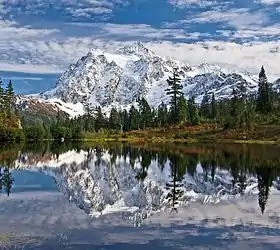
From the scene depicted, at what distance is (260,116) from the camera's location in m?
146

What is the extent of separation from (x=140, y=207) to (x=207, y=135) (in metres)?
106

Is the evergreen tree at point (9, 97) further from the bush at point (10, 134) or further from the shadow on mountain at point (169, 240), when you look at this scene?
the shadow on mountain at point (169, 240)

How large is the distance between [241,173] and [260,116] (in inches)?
3940

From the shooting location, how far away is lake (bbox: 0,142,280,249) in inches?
821

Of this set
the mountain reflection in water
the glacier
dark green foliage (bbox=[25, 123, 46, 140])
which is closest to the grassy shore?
dark green foliage (bbox=[25, 123, 46, 140])

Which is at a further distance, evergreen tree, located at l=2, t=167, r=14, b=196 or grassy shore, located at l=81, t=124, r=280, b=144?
grassy shore, located at l=81, t=124, r=280, b=144

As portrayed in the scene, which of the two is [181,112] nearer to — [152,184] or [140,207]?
[152,184]

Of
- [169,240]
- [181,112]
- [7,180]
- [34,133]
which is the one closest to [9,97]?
[34,133]

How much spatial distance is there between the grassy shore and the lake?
71.9 m

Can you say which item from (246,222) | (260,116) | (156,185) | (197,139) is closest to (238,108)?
(260,116)

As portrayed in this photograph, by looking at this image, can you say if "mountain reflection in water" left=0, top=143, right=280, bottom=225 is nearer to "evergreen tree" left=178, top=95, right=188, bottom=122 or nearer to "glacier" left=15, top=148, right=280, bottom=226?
"glacier" left=15, top=148, right=280, bottom=226

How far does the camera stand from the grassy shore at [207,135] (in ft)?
408

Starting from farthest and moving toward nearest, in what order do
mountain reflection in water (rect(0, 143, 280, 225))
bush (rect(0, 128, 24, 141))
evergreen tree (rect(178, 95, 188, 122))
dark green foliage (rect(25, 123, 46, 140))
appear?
dark green foliage (rect(25, 123, 46, 140)) → evergreen tree (rect(178, 95, 188, 122)) → bush (rect(0, 128, 24, 141)) → mountain reflection in water (rect(0, 143, 280, 225))

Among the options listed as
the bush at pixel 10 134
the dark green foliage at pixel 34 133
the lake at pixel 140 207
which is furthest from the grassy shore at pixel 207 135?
the lake at pixel 140 207
